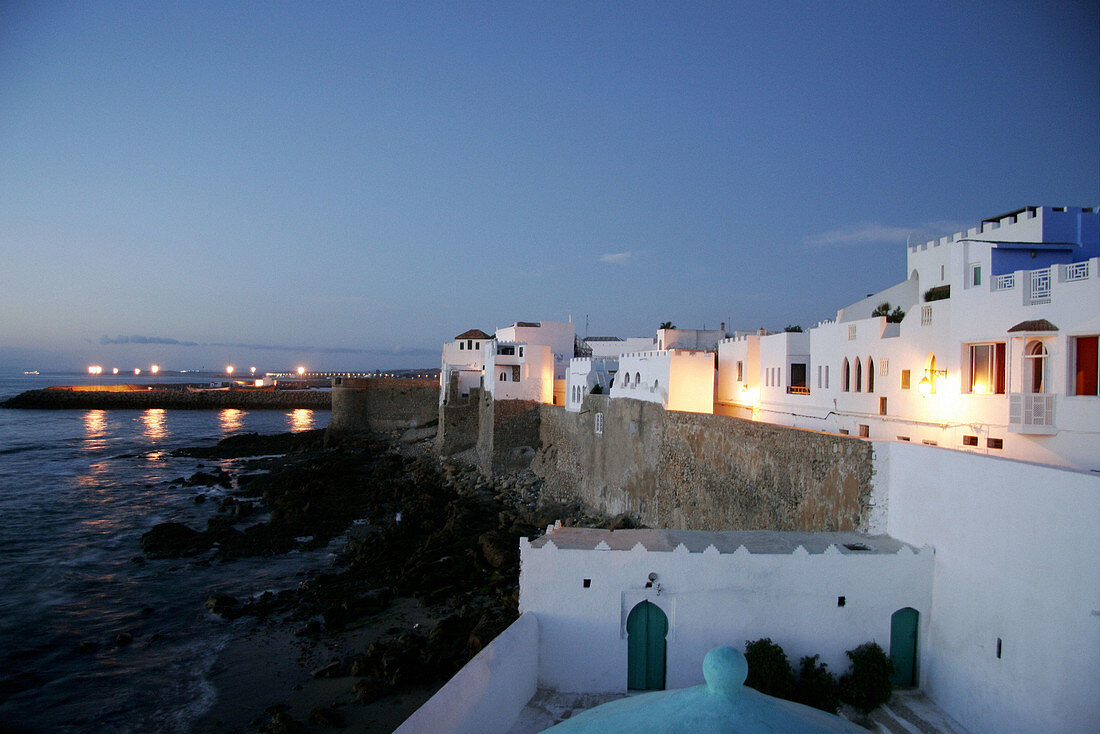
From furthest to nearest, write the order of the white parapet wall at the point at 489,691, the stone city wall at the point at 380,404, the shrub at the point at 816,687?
the stone city wall at the point at 380,404, the shrub at the point at 816,687, the white parapet wall at the point at 489,691

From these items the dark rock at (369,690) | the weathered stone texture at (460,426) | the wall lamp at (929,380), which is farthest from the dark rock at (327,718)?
the weathered stone texture at (460,426)

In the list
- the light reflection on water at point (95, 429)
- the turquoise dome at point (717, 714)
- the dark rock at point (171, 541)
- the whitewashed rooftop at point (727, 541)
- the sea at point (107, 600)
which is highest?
the turquoise dome at point (717, 714)

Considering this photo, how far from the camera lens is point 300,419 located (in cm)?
7325

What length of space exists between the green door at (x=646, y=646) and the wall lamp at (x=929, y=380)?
7834 millimetres

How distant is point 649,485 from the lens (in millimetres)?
20500

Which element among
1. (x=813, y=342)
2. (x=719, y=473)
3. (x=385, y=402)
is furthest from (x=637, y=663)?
(x=385, y=402)

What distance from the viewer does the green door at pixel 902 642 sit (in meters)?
9.03

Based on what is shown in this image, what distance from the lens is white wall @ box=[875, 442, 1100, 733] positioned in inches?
251

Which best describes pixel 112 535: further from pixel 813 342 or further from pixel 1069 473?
pixel 1069 473

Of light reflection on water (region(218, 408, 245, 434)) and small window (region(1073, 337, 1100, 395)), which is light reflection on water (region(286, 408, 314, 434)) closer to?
light reflection on water (region(218, 408, 245, 434))

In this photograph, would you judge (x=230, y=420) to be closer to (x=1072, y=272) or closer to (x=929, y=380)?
(x=929, y=380)

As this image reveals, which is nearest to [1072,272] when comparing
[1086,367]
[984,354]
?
[1086,367]

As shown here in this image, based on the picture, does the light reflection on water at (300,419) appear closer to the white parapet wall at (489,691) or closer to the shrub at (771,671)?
the white parapet wall at (489,691)

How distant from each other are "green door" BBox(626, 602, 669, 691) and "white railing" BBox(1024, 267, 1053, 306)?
318 inches
